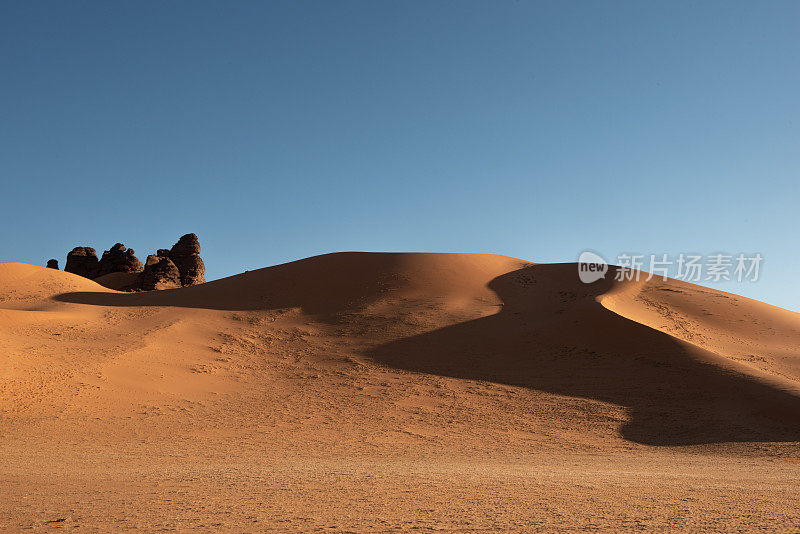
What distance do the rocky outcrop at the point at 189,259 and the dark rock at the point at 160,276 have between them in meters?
3.38

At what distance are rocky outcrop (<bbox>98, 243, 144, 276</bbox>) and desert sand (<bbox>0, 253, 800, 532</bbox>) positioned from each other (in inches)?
1269

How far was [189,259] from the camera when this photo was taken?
190 ft

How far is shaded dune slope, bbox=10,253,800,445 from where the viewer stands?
49.1 feet

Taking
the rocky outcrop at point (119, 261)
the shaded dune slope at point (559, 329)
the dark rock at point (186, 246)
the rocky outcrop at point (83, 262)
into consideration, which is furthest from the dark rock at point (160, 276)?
the shaded dune slope at point (559, 329)

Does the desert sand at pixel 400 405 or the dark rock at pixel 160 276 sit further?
the dark rock at pixel 160 276

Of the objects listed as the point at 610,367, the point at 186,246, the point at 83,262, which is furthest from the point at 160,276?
the point at 610,367

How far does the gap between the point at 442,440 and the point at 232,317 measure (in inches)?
558

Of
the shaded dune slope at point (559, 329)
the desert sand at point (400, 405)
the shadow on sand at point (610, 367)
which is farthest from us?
the shaded dune slope at point (559, 329)

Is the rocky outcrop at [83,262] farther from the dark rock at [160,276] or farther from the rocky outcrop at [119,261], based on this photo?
the dark rock at [160,276]

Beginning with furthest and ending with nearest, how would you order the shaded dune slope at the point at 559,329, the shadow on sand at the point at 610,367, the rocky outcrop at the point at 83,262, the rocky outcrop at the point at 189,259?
the rocky outcrop at the point at 83,262
the rocky outcrop at the point at 189,259
the shaded dune slope at the point at 559,329
the shadow on sand at the point at 610,367

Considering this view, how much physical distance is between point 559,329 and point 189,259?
1827 inches

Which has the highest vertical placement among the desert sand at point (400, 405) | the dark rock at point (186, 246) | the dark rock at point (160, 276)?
the dark rock at point (186, 246)

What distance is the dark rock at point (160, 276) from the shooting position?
1975 inches

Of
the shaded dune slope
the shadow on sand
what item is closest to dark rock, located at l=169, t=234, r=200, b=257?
the shaded dune slope
